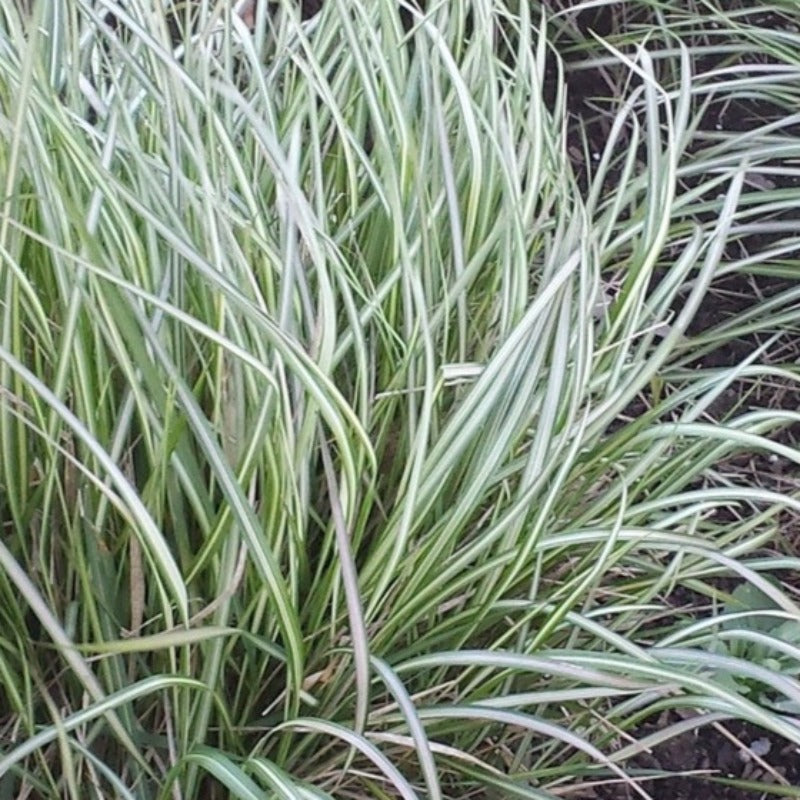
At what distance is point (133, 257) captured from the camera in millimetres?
700

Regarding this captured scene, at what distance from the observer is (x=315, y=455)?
77cm

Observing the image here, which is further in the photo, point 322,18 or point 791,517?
point 791,517

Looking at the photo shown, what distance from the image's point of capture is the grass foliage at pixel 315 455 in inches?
24.8

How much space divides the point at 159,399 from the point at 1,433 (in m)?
0.09

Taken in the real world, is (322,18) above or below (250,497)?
above

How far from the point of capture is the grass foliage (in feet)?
2.07

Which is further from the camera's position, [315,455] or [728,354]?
[728,354]

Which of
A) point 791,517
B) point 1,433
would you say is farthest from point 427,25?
point 791,517

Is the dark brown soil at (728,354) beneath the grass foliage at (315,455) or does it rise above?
beneath

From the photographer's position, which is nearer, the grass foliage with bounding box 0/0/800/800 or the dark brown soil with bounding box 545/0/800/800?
the grass foliage with bounding box 0/0/800/800

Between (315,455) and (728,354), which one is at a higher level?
(315,455)

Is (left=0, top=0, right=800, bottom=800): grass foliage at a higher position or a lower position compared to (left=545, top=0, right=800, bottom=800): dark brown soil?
higher

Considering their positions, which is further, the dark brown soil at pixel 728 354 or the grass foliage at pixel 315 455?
the dark brown soil at pixel 728 354

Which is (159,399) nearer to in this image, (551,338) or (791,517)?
(551,338)
